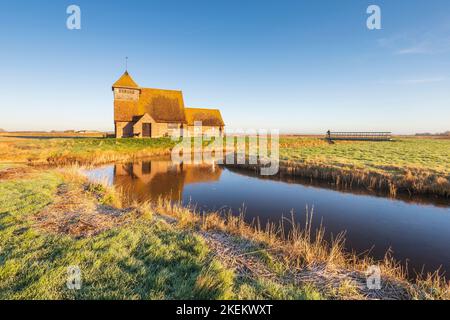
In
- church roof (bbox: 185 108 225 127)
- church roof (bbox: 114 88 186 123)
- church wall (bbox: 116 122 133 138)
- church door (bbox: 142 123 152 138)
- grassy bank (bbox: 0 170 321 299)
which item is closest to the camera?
grassy bank (bbox: 0 170 321 299)

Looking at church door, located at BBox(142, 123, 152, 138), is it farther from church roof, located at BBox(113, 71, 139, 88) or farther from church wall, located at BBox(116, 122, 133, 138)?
church roof, located at BBox(113, 71, 139, 88)

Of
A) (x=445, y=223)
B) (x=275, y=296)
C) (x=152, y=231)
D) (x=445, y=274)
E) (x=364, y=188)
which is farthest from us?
(x=364, y=188)

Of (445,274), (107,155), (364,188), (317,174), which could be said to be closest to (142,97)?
(107,155)

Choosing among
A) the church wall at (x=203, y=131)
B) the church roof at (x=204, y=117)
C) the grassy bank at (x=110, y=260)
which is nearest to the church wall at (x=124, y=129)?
the church wall at (x=203, y=131)

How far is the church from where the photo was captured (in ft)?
123

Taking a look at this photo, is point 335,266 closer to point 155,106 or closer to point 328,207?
point 328,207

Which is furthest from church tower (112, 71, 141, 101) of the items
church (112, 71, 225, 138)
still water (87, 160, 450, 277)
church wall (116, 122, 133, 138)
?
still water (87, 160, 450, 277)

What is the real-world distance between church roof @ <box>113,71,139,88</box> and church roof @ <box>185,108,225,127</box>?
459 inches

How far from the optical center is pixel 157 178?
1819cm

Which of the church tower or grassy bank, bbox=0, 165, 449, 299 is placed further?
the church tower

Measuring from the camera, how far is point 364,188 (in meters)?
14.6

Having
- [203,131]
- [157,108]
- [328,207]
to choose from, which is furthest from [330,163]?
[157,108]

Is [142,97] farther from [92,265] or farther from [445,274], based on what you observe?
[445,274]
